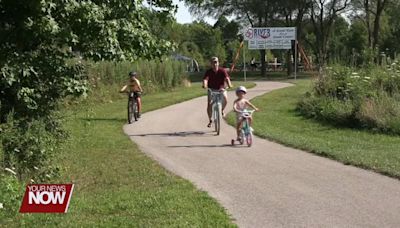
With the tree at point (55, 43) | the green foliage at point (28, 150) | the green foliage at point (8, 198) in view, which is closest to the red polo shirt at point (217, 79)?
the tree at point (55, 43)

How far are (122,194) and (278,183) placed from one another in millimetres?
2194

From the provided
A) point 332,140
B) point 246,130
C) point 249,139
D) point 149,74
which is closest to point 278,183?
point 249,139

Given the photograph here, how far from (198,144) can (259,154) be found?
1.87 m

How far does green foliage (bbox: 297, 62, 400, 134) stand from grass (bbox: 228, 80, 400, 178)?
44 centimetres

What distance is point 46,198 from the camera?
16.1 feet

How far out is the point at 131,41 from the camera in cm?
908

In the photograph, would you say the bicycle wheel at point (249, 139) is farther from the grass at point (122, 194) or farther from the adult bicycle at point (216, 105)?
the grass at point (122, 194)

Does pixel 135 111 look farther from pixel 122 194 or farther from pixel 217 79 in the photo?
pixel 122 194

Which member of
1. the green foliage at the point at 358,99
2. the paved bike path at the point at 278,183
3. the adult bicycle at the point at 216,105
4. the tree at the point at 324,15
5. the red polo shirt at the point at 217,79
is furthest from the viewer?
the tree at the point at 324,15

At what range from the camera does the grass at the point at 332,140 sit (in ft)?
32.1

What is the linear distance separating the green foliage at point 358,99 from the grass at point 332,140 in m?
0.44

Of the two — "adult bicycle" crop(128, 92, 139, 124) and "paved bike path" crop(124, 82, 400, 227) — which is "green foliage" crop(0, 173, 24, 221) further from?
"adult bicycle" crop(128, 92, 139, 124)

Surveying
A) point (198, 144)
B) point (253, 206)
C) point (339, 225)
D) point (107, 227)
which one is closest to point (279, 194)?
point (253, 206)

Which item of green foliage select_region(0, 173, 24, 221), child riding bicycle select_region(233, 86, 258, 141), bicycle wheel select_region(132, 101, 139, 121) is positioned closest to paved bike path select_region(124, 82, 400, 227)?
child riding bicycle select_region(233, 86, 258, 141)
